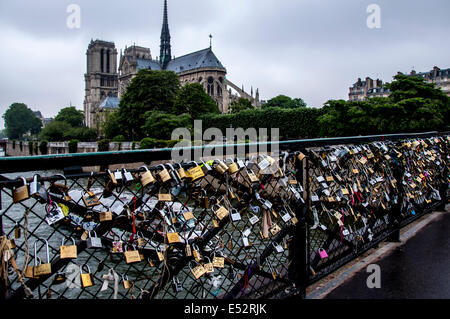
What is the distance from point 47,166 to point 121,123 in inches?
2241

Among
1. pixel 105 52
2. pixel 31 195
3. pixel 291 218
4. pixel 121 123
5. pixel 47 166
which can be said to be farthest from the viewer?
pixel 105 52

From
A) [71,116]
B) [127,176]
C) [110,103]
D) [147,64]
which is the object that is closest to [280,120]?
[127,176]

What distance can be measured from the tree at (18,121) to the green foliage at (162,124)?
307 ft

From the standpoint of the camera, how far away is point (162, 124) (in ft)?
152

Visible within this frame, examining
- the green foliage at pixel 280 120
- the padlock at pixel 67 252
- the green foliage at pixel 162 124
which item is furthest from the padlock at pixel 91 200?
the green foliage at pixel 162 124

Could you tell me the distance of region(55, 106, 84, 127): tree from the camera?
107 metres

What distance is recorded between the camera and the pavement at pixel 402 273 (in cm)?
384

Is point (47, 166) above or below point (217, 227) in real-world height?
above

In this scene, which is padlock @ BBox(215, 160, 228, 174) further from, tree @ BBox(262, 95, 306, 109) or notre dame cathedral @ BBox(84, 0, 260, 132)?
tree @ BBox(262, 95, 306, 109)

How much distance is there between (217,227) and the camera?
276 cm

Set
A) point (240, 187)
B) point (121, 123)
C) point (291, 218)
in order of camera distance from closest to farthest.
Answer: point (240, 187), point (291, 218), point (121, 123)
